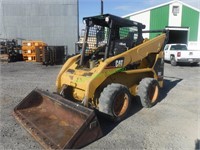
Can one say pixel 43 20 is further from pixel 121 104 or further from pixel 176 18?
pixel 121 104

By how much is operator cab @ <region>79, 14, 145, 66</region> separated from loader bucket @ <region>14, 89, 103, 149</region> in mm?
1446

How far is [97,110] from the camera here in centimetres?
490

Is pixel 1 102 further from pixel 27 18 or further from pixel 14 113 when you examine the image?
pixel 27 18

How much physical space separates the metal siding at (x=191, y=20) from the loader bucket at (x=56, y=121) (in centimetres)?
1865

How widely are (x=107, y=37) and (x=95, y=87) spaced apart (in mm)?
1597

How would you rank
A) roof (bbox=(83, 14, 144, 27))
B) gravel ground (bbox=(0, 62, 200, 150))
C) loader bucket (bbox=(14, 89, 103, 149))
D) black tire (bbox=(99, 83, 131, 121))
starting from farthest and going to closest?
1. roof (bbox=(83, 14, 144, 27))
2. black tire (bbox=(99, 83, 131, 121))
3. gravel ground (bbox=(0, 62, 200, 150))
4. loader bucket (bbox=(14, 89, 103, 149))

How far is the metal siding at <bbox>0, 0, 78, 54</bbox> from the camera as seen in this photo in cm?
2039

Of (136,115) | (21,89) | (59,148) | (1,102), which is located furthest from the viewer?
(21,89)

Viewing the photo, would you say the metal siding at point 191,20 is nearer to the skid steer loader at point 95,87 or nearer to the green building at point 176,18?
the green building at point 176,18

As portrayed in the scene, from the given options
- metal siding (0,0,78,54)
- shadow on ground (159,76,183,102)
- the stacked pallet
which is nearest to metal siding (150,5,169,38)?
metal siding (0,0,78,54)

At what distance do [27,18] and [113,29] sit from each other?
17.2 m

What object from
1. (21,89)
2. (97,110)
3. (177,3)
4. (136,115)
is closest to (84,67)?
(97,110)

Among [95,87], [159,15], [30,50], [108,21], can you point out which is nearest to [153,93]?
[95,87]

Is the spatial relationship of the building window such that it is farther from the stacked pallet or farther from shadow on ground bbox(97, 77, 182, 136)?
shadow on ground bbox(97, 77, 182, 136)
